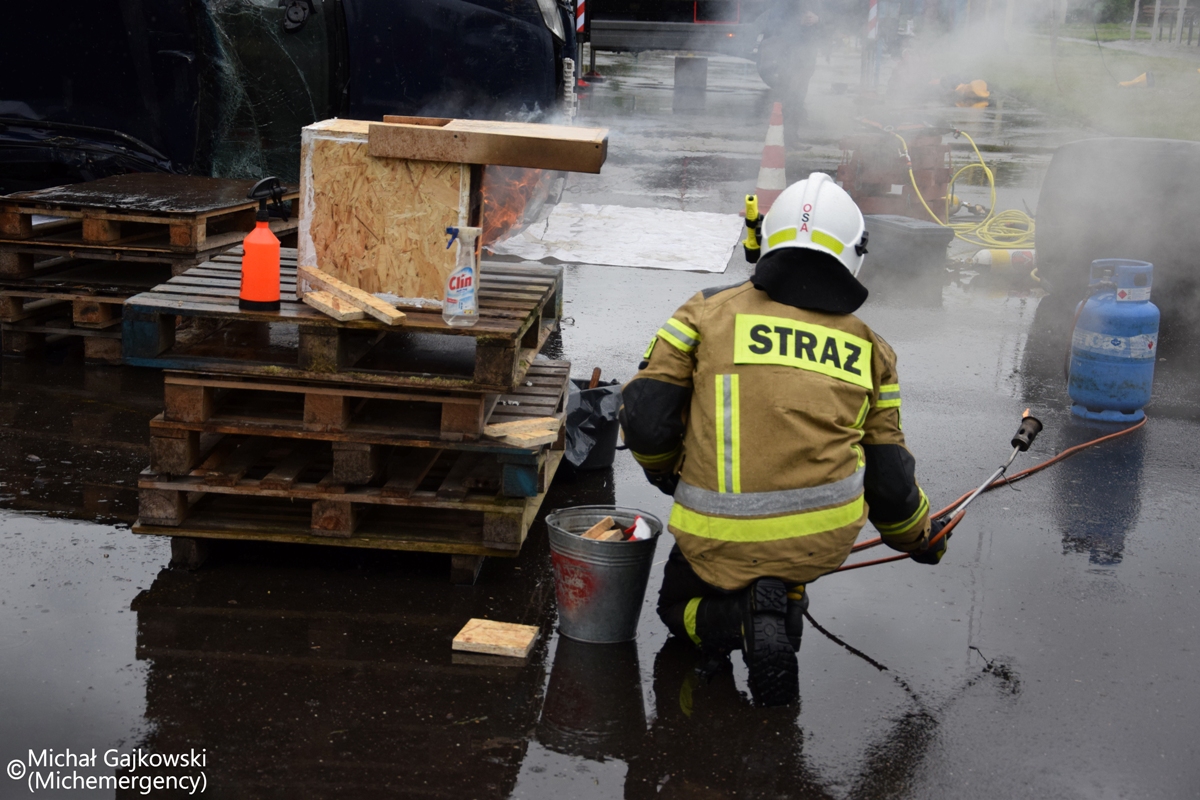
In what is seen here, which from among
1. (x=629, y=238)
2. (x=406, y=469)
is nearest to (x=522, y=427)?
(x=406, y=469)

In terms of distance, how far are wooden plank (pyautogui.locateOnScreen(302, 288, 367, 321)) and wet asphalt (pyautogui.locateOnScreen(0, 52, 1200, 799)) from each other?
3.06 ft

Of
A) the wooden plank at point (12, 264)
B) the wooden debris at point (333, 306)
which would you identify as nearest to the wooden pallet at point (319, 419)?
the wooden debris at point (333, 306)

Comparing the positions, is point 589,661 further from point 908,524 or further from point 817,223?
point 817,223

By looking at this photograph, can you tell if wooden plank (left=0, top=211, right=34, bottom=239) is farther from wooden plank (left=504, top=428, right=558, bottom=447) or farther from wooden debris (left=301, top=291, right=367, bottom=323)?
wooden plank (left=504, top=428, right=558, bottom=447)

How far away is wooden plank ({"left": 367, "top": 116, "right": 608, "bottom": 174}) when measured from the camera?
3.68 meters

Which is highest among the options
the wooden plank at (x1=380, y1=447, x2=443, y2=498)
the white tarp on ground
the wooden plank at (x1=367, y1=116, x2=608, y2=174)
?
the wooden plank at (x1=367, y1=116, x2=608, y2=174)

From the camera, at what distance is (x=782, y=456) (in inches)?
128

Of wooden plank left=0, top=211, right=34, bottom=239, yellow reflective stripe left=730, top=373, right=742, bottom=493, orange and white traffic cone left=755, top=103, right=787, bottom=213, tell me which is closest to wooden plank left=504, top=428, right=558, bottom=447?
yellow reflective stripe left=730, top=373, right=742, bottom=493

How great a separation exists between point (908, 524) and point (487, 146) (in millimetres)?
1730

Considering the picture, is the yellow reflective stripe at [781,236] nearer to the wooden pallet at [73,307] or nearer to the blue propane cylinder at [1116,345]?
the blue propane cylinder at [1116,345]

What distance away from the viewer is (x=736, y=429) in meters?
3.29

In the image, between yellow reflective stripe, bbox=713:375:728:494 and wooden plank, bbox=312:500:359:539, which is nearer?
yellow reflective stripe, bbox=713:375:728:494

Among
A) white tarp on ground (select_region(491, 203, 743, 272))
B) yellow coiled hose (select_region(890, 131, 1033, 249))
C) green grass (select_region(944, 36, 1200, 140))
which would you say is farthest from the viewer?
green grass (select_region(944, 36, 1200, 140))

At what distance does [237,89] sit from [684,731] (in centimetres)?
564
